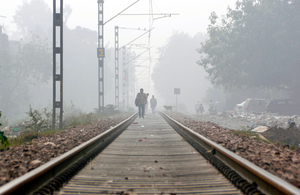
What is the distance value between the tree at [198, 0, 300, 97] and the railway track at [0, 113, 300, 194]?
26.7m

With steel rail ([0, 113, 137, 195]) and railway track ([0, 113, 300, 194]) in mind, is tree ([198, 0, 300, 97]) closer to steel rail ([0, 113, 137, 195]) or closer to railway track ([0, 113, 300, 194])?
railway track ([0, 113, 300, 194])

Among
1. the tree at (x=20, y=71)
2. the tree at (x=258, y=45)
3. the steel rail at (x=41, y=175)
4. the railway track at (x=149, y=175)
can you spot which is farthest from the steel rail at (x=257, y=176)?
the tree at (x=20, y=71)

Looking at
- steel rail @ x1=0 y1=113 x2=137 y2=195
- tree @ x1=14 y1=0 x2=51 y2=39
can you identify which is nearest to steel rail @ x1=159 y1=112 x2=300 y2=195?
steel rail @ x1=0 y1=113 x2=137 y2=195

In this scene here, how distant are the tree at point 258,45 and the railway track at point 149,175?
87.7ft

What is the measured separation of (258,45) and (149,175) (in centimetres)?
2924

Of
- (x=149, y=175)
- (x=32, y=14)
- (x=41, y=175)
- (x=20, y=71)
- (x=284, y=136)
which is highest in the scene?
(x=32, y=14)

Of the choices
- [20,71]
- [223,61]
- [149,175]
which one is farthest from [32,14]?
[149,175]

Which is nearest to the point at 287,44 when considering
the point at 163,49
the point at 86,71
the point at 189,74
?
the point at 86,71

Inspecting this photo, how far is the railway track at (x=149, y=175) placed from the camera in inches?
132

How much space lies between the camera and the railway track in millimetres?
3354

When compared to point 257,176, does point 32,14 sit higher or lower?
higher

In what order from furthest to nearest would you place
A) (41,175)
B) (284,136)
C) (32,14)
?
(32,14)
(284,136)
(41,175)

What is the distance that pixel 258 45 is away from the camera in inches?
1197

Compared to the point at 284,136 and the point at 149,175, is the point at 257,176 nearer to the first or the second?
the point at 149,175
